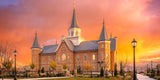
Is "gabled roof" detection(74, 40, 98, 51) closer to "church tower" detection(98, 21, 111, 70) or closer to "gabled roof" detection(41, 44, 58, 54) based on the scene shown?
"church tower" detection(98, 21, 111, 70)

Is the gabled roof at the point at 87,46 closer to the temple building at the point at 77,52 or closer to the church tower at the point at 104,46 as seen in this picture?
the temple building at the point at 77,52

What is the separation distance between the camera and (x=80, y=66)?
164 ft

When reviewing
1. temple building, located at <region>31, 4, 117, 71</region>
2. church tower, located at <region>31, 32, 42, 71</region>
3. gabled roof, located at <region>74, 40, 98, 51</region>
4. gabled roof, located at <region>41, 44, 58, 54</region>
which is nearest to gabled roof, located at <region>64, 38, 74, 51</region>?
temple building, located at <region>31, 4, 117, 71</region>

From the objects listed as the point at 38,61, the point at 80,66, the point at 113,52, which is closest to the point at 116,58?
the point at 113,52

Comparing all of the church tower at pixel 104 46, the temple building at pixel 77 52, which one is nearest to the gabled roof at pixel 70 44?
the temple building at pixel 77 52

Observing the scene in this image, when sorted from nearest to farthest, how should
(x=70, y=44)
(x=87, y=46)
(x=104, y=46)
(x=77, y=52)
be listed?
(x=104, y=46) → (x=87, y=46) → (x=77, y=52) → (x=70, y=44)

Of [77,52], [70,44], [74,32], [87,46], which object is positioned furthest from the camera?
[74,32]

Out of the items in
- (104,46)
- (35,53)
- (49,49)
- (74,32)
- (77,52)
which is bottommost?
(35,53)

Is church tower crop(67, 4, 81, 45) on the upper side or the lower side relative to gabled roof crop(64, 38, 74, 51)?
upper

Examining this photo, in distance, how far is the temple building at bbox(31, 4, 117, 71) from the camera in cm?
4472

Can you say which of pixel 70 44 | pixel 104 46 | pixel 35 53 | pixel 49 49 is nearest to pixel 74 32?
pixel 70 44

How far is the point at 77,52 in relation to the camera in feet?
169

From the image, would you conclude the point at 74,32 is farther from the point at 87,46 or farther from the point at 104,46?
the point at 104,46

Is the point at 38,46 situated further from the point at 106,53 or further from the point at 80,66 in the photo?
the point at 106,53
